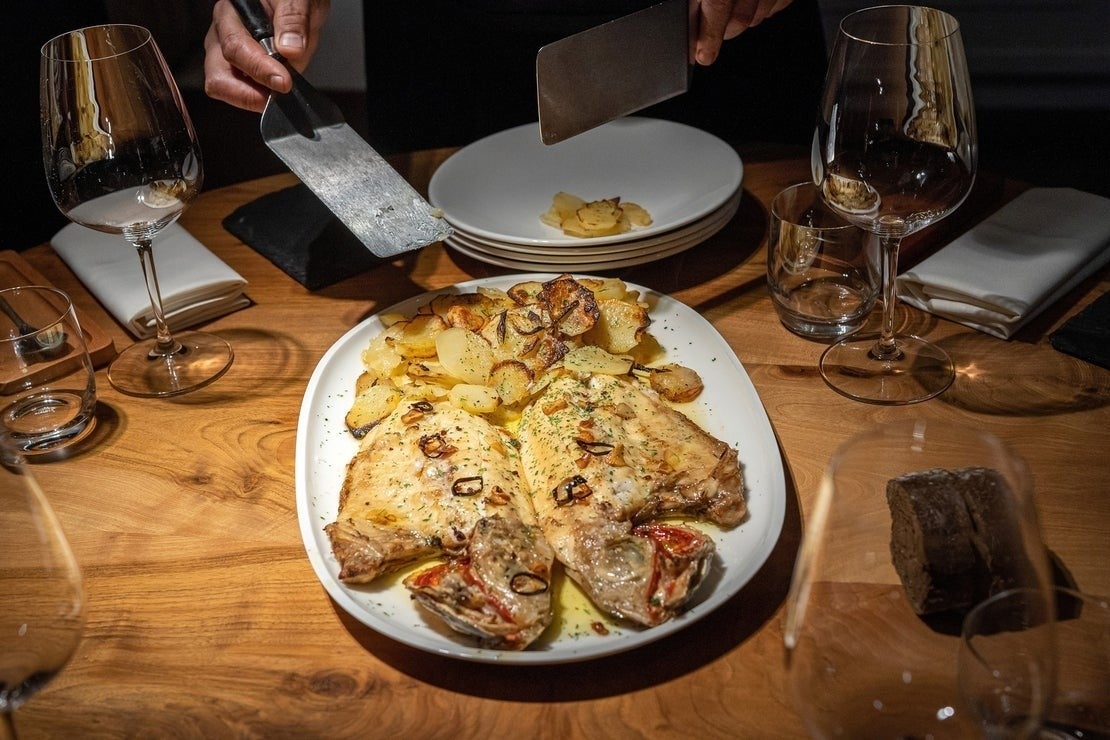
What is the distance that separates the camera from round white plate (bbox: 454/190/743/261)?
92.0 inches

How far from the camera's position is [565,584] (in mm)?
1586

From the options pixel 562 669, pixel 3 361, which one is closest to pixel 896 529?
pixel 562 669

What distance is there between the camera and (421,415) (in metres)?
1.87

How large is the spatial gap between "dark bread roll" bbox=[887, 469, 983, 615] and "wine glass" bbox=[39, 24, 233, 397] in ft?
4.96

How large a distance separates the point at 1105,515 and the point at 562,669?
903mm

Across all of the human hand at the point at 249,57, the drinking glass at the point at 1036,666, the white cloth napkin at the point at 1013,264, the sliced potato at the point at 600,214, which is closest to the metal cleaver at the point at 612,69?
the sliced potato at the point at 600,214

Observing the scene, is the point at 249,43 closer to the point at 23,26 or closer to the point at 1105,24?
the point at 23,26

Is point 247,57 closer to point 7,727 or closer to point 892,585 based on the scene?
point 7,727

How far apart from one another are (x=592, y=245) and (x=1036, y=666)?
60.1 inches

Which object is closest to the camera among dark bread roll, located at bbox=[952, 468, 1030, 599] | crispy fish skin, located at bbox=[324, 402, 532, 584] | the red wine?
dark bread roll, located at bbox=[952, 468, 1030, 599]

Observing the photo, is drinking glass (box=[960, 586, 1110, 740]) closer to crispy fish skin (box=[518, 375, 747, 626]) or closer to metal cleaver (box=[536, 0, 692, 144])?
crispy fish skin (box=[518, 375, 747, 626])

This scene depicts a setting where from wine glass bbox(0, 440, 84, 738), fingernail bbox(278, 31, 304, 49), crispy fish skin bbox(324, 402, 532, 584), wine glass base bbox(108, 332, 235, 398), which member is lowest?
wine glass base bbox(108, 332, 235, 398)

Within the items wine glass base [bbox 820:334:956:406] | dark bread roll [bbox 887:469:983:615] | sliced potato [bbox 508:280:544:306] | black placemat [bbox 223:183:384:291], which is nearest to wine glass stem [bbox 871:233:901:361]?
wine glass base [bbox 820:334:956:406]

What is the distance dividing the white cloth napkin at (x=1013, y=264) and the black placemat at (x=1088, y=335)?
76 mm
